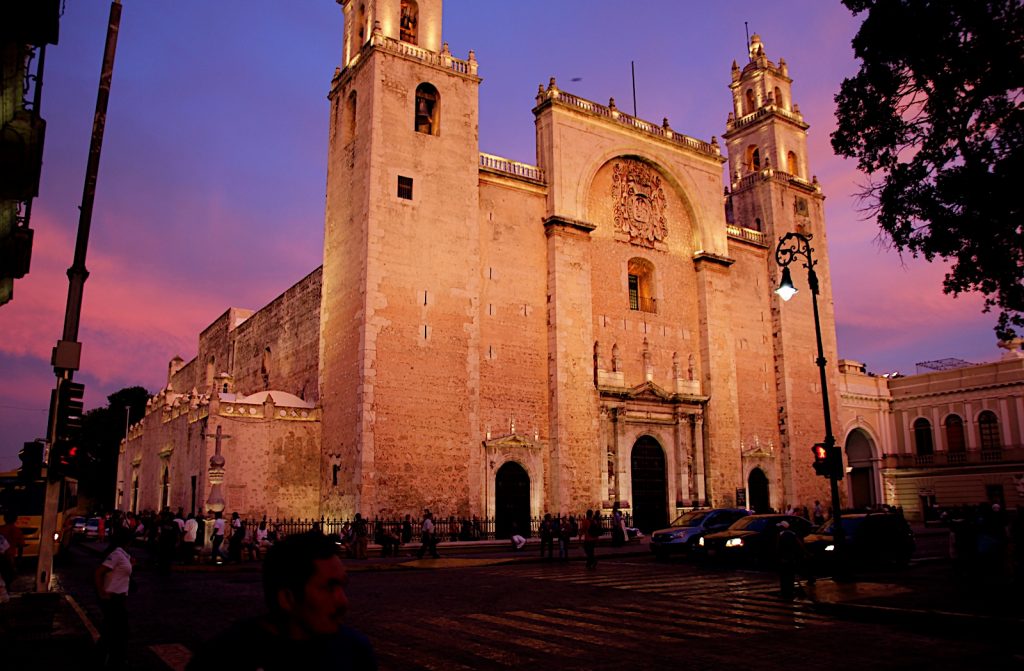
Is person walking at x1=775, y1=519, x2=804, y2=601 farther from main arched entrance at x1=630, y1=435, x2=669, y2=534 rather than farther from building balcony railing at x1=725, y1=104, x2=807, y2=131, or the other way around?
building balcony railing at x1=725, y1=104, x2=807, y2=131

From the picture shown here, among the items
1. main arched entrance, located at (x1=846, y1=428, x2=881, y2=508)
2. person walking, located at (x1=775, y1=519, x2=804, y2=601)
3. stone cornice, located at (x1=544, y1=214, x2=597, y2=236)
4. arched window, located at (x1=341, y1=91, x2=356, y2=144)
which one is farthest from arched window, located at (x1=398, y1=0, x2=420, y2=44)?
main arched entrance, located at (x1=846, y1=428, x2=881, y2=508)

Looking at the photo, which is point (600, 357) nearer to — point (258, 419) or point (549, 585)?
point (258, 419)

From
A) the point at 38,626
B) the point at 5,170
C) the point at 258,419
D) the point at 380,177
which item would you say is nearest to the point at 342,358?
the point at 258,419

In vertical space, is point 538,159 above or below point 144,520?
above

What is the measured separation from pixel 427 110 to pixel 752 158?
68.5 feet

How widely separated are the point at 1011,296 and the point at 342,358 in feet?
68.9

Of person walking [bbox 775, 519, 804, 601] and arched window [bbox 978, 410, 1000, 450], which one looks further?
arched window [bbox 978, 410, 1000, 450]

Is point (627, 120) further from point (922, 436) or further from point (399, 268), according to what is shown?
point (922, 436)

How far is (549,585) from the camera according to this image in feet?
48.3

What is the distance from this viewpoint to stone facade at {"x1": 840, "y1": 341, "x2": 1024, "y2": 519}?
39.8 m

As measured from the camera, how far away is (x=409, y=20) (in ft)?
103

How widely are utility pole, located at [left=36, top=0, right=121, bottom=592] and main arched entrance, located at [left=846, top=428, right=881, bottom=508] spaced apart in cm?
4113

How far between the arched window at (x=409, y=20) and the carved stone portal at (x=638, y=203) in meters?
10.7

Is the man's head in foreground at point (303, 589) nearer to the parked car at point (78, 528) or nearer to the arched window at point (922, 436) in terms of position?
the parked car at point (78, 528)
